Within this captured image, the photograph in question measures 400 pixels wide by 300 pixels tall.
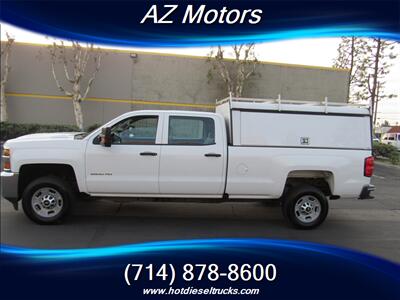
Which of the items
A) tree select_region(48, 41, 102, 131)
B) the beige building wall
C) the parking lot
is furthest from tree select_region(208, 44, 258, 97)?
the parking lot

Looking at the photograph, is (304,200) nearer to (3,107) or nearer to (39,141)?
(39,141)

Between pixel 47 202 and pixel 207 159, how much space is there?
98.8 inches

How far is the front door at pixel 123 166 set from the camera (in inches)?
210

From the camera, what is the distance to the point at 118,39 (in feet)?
11.6

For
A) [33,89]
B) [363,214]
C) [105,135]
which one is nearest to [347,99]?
[363,214]

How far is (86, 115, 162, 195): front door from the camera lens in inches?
210

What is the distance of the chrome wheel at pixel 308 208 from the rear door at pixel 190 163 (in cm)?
132

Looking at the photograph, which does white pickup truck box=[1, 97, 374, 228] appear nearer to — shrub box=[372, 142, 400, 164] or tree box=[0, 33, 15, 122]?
shrub box=[372, 142, 400, 164]

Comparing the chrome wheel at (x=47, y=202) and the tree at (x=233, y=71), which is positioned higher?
the tree at (x=233, y=71)

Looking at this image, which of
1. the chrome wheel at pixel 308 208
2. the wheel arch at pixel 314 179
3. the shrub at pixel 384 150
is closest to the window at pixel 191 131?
the wheel arch at pixel 314 179

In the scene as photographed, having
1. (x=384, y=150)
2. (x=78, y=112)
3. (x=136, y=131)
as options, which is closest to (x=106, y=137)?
(x=136, y=131)

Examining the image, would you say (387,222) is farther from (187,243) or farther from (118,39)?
(118,39)

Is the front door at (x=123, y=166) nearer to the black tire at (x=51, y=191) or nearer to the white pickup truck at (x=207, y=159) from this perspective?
the white pickup truck at (x=207, y=159)

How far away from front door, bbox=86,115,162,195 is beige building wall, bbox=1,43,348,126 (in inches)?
566
